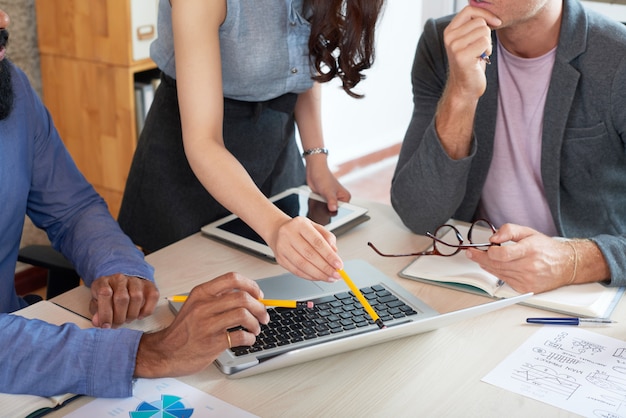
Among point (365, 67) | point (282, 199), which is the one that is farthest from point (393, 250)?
point (365, 67)

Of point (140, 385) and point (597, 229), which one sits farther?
point (597, 229)

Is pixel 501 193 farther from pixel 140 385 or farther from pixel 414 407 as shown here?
pixel 140 385

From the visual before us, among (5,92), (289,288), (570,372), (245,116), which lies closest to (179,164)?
(245,116)

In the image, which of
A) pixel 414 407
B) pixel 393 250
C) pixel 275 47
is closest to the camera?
Answer: pixel 414 407

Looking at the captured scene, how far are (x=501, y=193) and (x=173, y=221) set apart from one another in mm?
752

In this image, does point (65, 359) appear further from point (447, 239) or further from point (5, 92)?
point (447, 239)

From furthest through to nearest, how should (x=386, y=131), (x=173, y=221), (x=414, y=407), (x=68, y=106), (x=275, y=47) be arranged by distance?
(x=386, y=131) < (x=68, y=106) < (x=173, y=221) < (x=275, y=47) < (x=414, y=407)

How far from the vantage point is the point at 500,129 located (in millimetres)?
1798

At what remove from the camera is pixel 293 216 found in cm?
169

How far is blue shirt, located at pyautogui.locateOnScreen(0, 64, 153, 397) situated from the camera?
3.78ft

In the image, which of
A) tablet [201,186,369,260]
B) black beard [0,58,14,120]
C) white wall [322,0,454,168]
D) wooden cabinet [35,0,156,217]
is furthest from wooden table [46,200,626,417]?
white wall [322,0,454,168]

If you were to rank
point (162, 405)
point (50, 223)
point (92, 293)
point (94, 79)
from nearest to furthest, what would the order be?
1. point (162, 405)
2. point (92, 293)
3. point (50, 223)
4. point (94, 79)

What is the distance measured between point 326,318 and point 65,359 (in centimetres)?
40

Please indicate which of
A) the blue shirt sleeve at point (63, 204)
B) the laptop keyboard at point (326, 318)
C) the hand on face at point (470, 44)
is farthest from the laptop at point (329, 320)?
the hand on face at point (470, 44)
